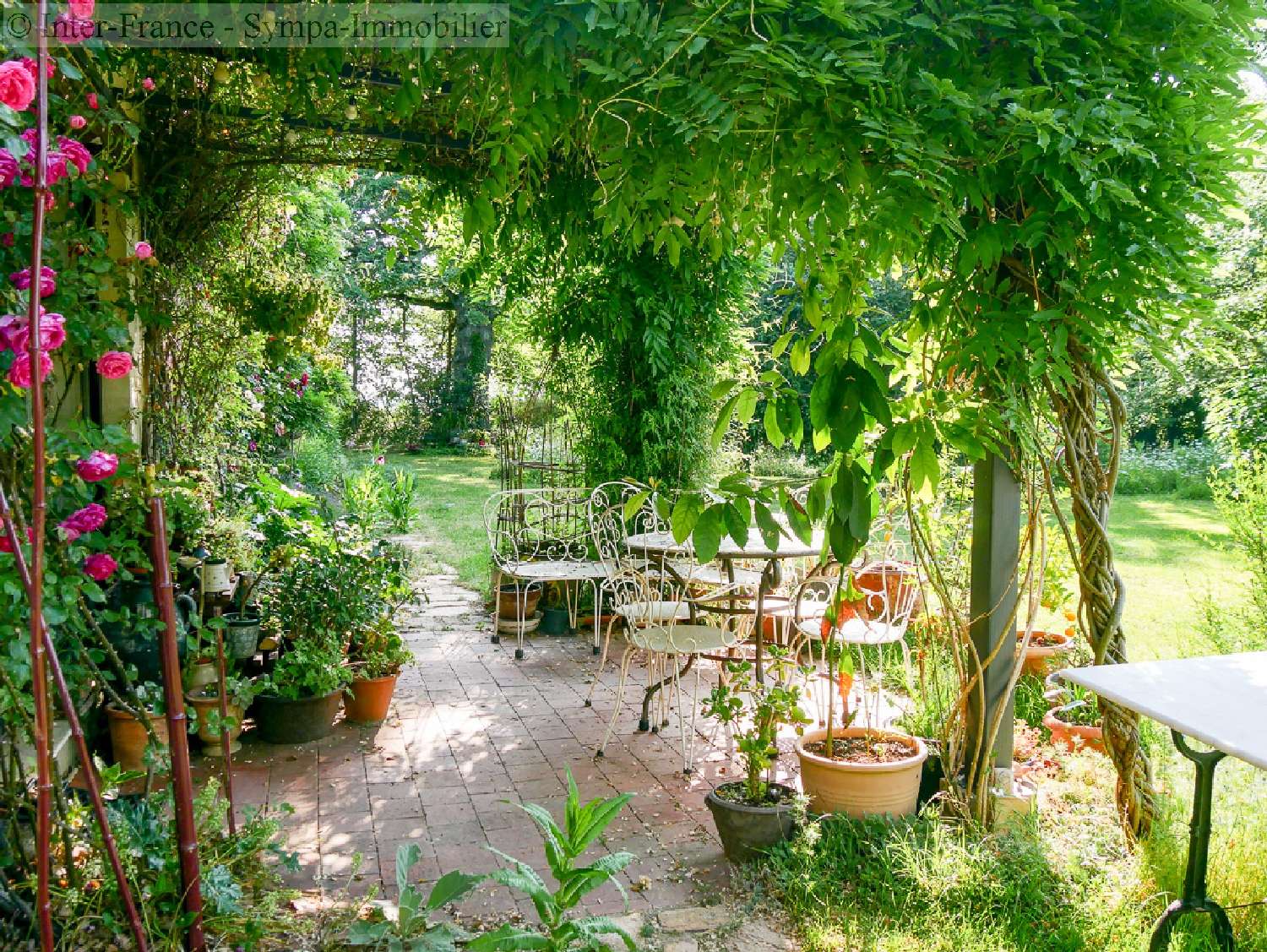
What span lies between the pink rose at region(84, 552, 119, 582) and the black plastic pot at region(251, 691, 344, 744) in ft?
5.74

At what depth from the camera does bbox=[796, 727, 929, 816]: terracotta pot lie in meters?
2.87

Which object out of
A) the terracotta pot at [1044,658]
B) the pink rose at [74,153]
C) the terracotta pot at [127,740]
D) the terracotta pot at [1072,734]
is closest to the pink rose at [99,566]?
the pink rose at [74,153]

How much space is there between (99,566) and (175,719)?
1.96ft

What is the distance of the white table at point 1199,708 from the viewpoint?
5.73 ft

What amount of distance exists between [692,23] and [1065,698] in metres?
3.25

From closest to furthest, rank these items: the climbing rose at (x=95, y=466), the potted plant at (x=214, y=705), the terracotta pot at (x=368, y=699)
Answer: the climbing rose at (x=95, y=466) < the potted plant at (x=214, y=705) < the terracotta pot at (x=368, y=699)

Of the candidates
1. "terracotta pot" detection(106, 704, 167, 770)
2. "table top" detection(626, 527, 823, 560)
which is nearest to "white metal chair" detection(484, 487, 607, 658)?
"table top" detection(626, 527, 823, 560)

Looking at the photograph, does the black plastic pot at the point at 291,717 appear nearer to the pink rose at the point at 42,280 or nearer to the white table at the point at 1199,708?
the pink rose at the point at 42,280

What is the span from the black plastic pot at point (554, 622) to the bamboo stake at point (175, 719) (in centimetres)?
395

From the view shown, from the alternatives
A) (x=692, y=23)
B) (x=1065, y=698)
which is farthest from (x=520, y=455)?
(x=692, y=23)

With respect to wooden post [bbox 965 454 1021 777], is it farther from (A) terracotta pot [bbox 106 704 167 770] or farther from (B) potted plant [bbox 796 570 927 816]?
(A) terracotta pot [bbox 106 704 167 770]

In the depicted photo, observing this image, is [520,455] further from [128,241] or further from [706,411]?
[128,241]

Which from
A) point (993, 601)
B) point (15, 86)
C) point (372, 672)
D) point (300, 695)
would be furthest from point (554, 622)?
point (15, 86)

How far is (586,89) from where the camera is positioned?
2131 millimetres
